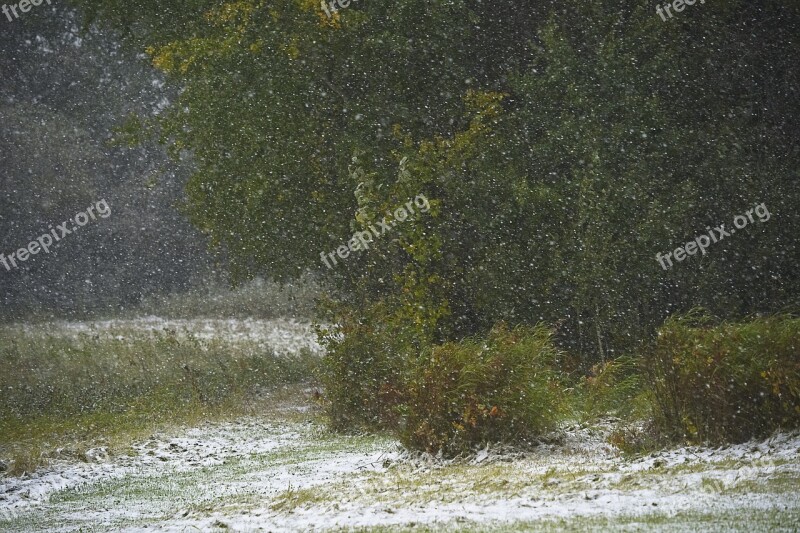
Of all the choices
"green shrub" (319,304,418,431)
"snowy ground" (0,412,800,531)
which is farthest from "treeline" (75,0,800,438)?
"snowy ground" (0,412,800,531)

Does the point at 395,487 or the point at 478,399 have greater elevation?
the point at 478,399

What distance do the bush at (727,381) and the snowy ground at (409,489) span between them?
25 centimetres

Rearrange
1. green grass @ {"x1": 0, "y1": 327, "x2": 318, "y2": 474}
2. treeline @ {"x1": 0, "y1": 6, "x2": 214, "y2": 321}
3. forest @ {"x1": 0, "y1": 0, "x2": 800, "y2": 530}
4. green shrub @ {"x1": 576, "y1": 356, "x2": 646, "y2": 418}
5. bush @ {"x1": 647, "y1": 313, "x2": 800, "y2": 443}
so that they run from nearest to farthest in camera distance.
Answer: bush @ {"x1": 647, "y1": 313, "x2": 800, "y2": 443}
green shrub @ {"x1": 576, "y1": 356, "x2": 646, "y2": 418}
green grass @ {"x1": 0, "y1": 327, "x2": 318, "y2": 474}
forest @ {"x1": 0, "y1": 0, "x2": 800, "y2": 530}
treeline @ {"x1": 0, "y1": 6, "x2": 214, "y2": 321}

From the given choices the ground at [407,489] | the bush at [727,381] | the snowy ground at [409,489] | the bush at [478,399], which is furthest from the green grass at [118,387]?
the bush at [727,381]

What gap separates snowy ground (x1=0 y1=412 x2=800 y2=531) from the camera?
20.4 ft

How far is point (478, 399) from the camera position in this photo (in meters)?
9.71

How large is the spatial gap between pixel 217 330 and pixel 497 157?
12065 mm

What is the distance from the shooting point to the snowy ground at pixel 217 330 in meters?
22.7

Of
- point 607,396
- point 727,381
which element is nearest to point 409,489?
point 727,381

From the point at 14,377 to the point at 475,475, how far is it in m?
11.1

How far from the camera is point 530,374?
1000cm

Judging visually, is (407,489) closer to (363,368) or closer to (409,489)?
(409,489)

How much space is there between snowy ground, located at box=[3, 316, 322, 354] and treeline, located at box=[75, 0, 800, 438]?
19.0 feet

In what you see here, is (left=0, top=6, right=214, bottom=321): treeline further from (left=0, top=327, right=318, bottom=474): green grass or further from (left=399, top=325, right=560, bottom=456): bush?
(left=399, top=325, right=560, bottom=456): bush
